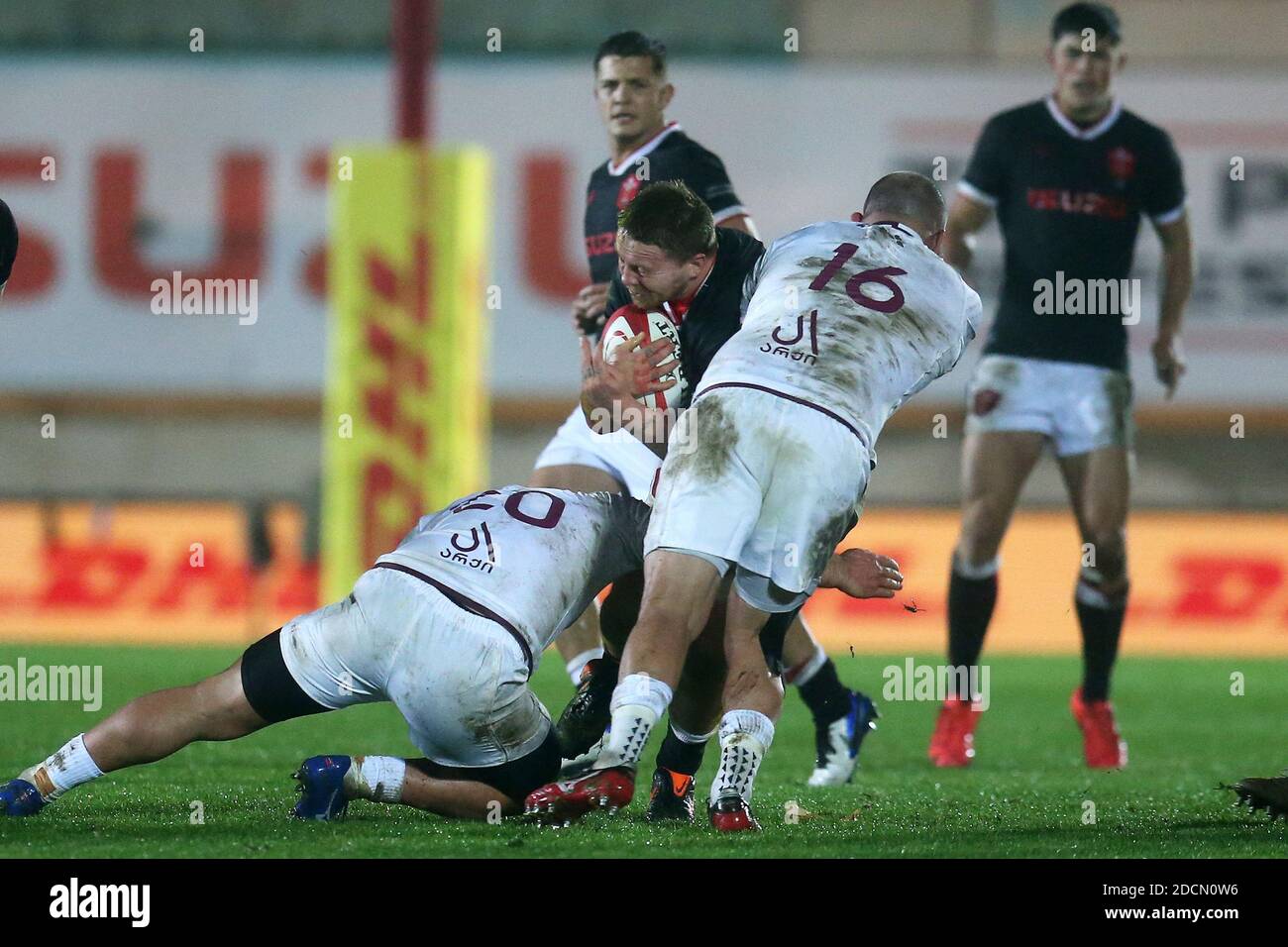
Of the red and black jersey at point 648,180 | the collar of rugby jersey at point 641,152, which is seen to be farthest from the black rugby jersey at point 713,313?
the collar of rugby jersey at point 641,152

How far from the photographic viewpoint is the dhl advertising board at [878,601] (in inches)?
487

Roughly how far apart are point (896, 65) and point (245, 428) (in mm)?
7776

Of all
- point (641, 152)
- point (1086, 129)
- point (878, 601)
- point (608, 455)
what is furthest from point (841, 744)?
point (878, 601)

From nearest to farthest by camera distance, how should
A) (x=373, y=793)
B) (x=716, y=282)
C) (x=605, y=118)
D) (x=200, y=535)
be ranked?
1. (x=373, y=793)
2. (x=716, y=282)
3. (x=605, y=118)
4. (x=200, y=535)

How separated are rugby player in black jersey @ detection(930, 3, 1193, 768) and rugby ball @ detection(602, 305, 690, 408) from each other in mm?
1955

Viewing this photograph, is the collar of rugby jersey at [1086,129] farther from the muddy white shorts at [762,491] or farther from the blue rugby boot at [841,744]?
the muddy white shorts at [762,491]

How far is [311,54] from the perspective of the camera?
54.6 ft

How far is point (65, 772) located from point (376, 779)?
27.9 inches

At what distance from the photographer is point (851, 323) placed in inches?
172

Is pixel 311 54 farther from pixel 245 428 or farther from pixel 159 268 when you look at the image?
pixel 245 428

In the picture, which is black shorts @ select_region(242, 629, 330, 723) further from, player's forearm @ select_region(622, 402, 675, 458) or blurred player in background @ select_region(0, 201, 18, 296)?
blurred player in background @ select_region(0, 201, 18, 296)

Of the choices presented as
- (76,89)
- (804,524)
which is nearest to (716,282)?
(804,524)

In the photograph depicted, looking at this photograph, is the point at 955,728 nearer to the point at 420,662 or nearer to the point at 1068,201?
the point at 1068,201

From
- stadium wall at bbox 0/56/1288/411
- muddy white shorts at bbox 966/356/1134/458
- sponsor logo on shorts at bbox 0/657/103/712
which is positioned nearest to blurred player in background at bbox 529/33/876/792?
muddy white shorts at bbox 966/356/1134/458
